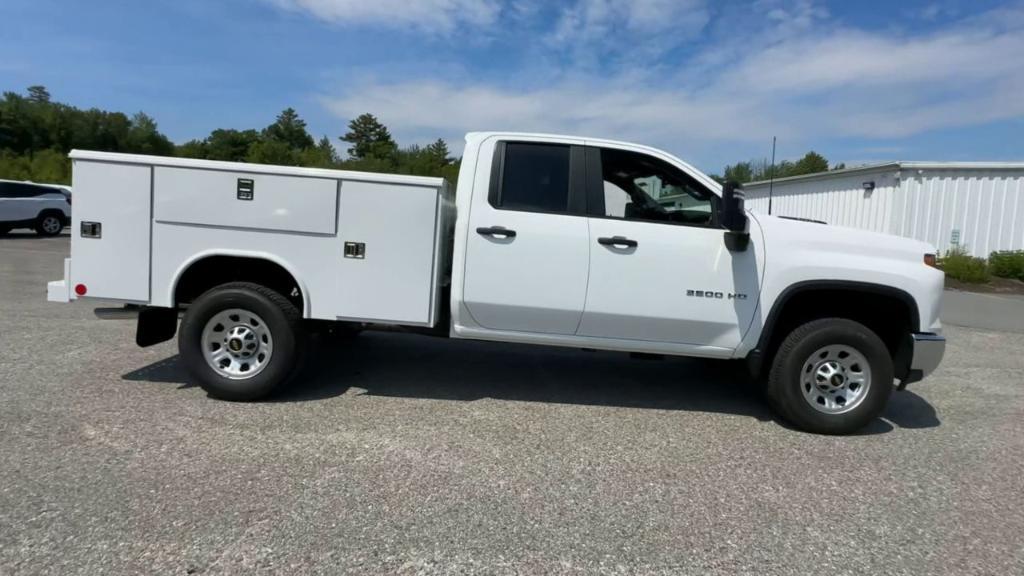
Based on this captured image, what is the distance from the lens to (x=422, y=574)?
2822mm

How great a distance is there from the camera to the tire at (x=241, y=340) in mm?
4828

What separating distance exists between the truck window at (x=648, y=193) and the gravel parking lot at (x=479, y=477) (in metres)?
1.57

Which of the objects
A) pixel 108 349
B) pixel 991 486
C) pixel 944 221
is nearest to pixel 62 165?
pixel 108 349

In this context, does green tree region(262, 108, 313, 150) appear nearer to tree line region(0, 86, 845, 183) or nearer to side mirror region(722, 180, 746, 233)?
tree line region(0, 86, 845, 183)

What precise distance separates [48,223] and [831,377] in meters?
23.6

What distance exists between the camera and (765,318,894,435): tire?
4.75 metres

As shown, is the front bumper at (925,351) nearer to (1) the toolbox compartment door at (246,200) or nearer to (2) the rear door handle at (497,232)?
(2) the rear door handle at (497,232)

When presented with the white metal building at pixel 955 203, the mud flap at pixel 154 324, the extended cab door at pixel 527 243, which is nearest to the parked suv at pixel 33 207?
the mud flap at pixel 154 324

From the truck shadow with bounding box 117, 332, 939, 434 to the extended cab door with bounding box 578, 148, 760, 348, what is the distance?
0.85 metres

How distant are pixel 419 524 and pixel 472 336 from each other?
6.32 ft

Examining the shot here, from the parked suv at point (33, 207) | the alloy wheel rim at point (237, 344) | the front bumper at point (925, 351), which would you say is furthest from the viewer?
the parked suv at point (33, 207)

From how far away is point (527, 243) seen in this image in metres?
4.73

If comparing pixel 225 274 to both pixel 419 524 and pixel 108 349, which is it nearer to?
pixel 108 349

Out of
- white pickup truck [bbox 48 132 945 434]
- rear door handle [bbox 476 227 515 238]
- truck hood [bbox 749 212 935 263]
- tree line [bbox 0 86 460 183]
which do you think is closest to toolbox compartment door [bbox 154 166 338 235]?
white pickup truck [bbox 48 132 945 434]
